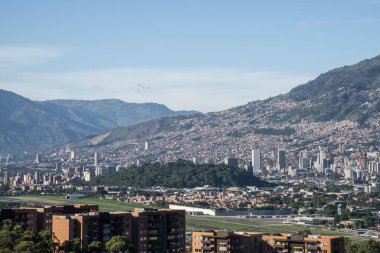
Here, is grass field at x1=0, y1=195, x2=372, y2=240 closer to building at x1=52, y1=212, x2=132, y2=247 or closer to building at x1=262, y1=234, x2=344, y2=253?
building at x1=262, y1=234, x2=344, y2=253

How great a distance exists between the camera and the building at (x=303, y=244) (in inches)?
1747

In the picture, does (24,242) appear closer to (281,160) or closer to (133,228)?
(133,228)

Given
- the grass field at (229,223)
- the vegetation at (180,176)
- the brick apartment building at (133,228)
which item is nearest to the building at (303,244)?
the brick apartment building at (133,228)

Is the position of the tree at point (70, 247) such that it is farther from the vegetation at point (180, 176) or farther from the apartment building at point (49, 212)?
the vegetation at point (180, 176)

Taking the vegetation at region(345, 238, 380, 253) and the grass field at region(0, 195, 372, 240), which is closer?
the vegetation at region(345, 238, 380, 253)

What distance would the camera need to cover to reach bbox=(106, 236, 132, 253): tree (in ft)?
131

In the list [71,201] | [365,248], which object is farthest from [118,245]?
[71,201]

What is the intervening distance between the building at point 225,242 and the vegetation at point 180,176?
251 ft

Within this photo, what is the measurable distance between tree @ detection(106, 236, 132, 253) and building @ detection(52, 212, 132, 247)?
1474mm

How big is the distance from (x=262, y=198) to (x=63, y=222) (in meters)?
62.0

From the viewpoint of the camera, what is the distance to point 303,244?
148ft

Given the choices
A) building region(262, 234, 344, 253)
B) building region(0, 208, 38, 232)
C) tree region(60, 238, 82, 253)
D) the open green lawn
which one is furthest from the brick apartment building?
the open green lawn

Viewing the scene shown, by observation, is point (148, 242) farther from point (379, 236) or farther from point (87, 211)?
point (379, 236)

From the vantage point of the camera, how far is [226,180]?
126 metres
